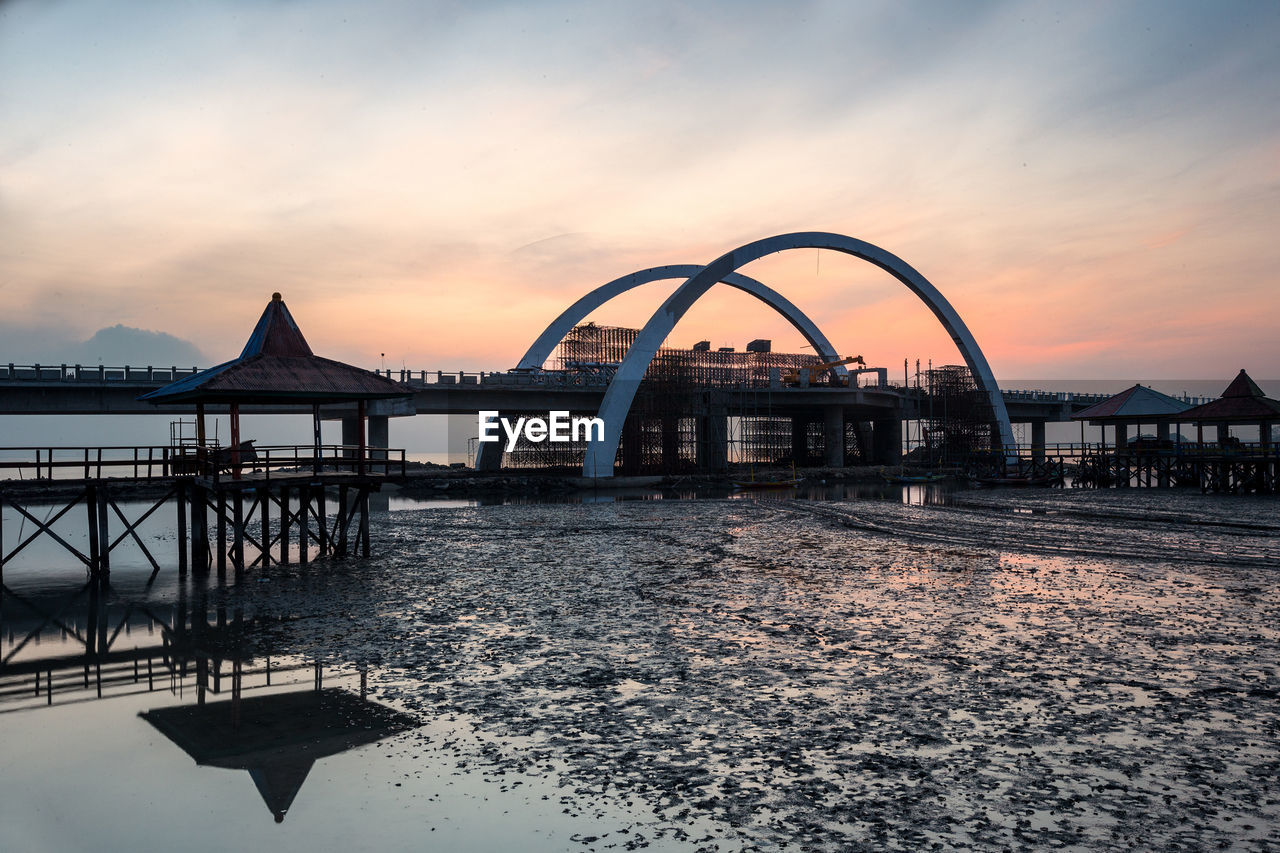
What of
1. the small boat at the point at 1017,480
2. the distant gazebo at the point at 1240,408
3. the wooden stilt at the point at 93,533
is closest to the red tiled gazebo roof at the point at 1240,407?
the distant gazebo at the point at 1240,408

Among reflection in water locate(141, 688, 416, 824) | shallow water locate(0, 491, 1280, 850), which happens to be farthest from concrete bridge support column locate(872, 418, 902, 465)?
reflection in water locate(141, 688, 416, 824)

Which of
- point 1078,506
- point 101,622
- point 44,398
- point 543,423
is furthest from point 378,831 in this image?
point 543,423

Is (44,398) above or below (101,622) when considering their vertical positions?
above

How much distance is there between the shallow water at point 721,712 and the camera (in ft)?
24.8

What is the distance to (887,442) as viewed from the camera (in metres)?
85.9

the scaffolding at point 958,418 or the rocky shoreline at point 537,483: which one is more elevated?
the scaffolding at point 958,418

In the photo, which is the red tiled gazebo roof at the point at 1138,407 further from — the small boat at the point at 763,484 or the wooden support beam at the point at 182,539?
the wooden support beam at the point at 182,539

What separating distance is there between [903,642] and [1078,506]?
31.8 metres

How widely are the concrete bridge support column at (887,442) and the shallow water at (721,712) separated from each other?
63.3m

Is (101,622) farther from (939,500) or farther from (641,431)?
(641,431)

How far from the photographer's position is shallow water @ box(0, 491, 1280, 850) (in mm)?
7559

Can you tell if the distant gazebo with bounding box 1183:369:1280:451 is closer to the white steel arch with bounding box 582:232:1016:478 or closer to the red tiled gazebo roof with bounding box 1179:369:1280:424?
the red tiled gazebo roof with bounding box 1179:369:1280:424

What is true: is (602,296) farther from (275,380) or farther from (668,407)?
(275,380)

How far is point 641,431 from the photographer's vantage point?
209 feet
